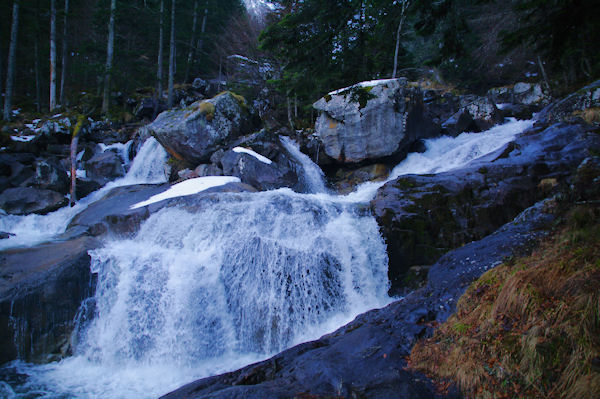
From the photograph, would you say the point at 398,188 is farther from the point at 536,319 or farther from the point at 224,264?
the point at 536,319

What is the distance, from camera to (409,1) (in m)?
4.64

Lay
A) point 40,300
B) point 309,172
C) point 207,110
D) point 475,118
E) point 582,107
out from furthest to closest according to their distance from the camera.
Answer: point 475,118, point 309,172, point 207,110, point 582,107, point 40,300

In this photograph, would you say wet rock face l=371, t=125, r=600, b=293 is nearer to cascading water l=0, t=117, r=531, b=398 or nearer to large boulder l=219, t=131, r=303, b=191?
cascading water l=0, t=117, r=531, b=398

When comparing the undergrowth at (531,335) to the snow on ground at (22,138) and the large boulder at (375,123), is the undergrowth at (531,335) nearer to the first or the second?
the large boulder at (375,123)

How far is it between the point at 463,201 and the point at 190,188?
872 cm

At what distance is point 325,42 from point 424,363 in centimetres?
472

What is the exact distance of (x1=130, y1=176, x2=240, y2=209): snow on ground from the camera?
32.7ft

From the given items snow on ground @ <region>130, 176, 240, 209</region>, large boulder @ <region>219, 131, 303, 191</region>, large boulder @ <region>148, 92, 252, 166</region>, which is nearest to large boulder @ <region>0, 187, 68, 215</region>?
snow on ground @ <region>130, 176, 240, 209</region>

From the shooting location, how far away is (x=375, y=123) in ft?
48.1

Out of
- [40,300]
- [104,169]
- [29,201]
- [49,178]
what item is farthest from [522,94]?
[29,201]

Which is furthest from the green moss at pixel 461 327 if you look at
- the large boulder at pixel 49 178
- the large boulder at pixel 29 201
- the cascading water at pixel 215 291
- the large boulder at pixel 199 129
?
the large boulder at pixel 49 178

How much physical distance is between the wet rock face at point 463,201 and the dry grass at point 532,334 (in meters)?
4.36

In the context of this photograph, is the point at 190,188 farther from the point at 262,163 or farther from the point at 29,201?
the point at 29,201

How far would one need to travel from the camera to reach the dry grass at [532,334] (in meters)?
2.33
